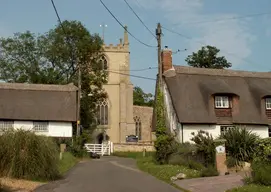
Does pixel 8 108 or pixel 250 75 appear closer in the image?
pixel 250 75

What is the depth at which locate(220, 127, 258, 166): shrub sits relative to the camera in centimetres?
2261

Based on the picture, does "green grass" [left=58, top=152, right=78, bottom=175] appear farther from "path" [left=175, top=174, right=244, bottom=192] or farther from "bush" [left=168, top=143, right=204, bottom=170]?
"path" [left=175, top=174, right=244, bottom=192]

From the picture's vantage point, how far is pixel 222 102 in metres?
36.1

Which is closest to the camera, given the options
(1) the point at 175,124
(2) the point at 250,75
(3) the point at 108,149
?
(1) the point at 175,124

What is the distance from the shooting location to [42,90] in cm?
4647

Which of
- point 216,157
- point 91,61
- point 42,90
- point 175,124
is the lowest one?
point 216,157

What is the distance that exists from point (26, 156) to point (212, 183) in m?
7.78

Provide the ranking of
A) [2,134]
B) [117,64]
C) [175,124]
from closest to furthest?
[2,134] < [175,124] < [117,64]

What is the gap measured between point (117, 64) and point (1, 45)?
2089 centimetres

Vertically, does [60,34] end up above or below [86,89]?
above

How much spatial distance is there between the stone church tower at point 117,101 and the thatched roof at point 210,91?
102 feet

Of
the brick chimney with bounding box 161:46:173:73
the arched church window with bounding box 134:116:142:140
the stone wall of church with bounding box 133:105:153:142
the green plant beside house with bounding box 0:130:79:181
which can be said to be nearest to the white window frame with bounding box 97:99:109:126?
the stone wall of church with bounding box 133:105:153:142

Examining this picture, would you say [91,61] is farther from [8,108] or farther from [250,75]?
[250,75]

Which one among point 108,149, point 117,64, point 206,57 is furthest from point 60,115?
point 206,57
